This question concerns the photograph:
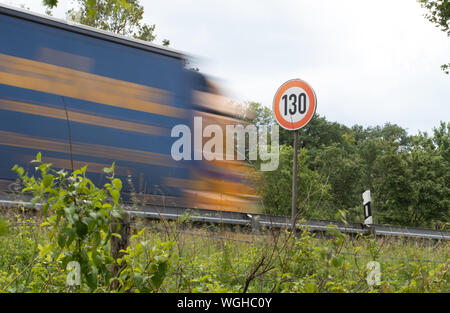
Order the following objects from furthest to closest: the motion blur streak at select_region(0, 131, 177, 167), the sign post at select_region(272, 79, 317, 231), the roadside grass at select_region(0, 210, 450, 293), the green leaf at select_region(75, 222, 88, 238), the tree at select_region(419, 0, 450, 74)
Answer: the tree at select_region(419, 0, 450, 74), the motion blur streak at select_region(0, 131, 177, 167), the sign post at select_region(272, 79, 317, 231), the roadside grass at select_region(0, 210, 450, 293), the green leaf at select_region(75, 222, 88, 238)

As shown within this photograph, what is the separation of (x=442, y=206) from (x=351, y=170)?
11.0 m

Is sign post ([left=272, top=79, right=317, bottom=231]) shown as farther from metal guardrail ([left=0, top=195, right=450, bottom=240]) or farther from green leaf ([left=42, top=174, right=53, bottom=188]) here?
green leaf ([left=42, top=174, right=53, bottom=188])

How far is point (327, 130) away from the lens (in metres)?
56.1

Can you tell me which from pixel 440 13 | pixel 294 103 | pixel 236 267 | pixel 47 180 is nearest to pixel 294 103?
pixel 294 103

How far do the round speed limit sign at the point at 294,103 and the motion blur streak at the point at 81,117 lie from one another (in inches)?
146

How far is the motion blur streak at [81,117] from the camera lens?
28.5 feet

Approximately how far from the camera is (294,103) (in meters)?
6.79

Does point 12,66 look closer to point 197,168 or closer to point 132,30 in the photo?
point 197,168

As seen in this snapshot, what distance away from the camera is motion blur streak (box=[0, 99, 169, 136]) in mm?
8672

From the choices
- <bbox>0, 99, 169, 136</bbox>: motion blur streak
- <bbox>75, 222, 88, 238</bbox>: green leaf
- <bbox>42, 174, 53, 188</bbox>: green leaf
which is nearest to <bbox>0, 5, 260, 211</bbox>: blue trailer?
<bbox>0, 99, 169, 136</bbox>: motion blur streak

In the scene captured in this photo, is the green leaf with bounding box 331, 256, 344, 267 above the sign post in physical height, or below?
below

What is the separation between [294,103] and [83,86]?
14.5ft

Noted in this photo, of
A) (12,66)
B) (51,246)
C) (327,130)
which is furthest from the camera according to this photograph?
(327,130)
